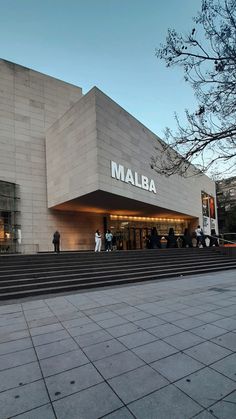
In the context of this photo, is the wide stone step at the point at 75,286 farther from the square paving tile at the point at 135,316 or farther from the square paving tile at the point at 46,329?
the square paving tile at the point at 135,316

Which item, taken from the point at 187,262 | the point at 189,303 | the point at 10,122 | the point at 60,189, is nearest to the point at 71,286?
the point at 189,303

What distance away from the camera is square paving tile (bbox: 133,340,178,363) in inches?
145

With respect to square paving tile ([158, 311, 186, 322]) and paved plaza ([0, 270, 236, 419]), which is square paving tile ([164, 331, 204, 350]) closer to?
paved plaza ([0, 270, 236, 419])

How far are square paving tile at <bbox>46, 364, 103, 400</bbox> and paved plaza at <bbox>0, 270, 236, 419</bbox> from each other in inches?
0.5

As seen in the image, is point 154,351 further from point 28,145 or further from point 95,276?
point 28,145

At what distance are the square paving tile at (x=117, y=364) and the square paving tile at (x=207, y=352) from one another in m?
0.83

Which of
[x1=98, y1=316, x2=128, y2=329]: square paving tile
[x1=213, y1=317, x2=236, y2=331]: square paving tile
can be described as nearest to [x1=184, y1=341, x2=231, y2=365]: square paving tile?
[x1=213, y1=317, x2=236, y2=331]: square paving tile

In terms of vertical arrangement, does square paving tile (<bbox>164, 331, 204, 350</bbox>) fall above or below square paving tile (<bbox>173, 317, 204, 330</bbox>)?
above

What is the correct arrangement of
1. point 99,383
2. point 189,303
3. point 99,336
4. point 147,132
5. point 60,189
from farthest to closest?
point 147,132
point 60,189
point 189,303
point 99,336
point 99,383

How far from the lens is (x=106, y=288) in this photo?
9117mm

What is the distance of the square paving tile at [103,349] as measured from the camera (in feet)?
12.4

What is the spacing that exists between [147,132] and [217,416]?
78.3 ft

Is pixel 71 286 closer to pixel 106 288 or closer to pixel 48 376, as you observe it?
pixel 106 288

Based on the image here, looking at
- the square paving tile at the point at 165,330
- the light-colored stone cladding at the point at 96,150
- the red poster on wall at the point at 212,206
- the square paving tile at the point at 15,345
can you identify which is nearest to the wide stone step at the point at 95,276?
the square paving tile at the point at 15,345
